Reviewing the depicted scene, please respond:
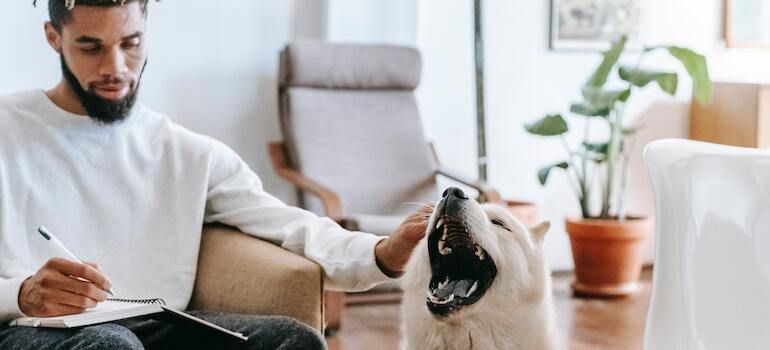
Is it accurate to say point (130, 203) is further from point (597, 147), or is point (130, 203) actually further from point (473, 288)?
point (597, 147)

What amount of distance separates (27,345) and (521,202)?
2.66 metres

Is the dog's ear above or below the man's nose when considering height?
below

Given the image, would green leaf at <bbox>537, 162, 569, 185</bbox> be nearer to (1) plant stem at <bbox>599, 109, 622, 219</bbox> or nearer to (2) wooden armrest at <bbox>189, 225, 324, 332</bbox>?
(1) plant stem at <bbox>599, 109, 622, 219</bbox>

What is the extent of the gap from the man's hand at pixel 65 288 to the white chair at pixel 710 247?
0.85m

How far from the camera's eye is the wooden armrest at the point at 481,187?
3.60 metres

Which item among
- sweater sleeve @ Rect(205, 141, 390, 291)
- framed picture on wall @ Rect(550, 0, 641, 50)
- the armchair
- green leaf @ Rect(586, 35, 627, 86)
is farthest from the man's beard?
framed picture on wall @ Rect(550, 0, 641, 50)

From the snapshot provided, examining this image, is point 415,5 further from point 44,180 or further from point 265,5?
point 44,180

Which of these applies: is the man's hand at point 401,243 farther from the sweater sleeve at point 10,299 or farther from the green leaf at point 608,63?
the green leaf at point 608,63

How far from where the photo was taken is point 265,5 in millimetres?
4020

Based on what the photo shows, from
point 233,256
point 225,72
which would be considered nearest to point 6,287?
point 233,256

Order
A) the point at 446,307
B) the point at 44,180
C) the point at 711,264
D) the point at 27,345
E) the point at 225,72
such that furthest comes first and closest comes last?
the point at 225,72, the point at 44,180, the point at 27,345, the point at 446,307, the point at 711,264

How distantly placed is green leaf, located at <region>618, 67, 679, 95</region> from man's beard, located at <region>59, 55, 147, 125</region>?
237 centimetres

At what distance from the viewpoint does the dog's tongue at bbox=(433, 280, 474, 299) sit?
1592mm

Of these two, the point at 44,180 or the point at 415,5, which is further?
the point at 415,5
